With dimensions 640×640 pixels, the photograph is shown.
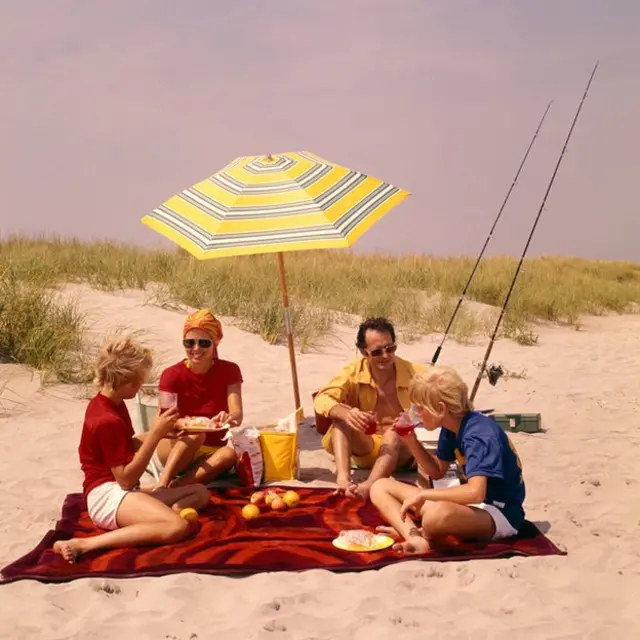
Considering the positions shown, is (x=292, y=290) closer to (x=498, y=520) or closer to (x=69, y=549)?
(x=498, y=520)

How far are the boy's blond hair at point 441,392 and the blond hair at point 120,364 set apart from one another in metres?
1.38

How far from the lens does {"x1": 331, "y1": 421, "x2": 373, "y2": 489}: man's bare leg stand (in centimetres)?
536

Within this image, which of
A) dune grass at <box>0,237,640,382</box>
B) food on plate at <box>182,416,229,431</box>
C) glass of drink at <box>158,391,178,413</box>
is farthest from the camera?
dune grass at <box>0,237,640,382</box>

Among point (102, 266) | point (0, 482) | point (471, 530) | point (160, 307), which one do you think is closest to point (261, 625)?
point (471, 530)

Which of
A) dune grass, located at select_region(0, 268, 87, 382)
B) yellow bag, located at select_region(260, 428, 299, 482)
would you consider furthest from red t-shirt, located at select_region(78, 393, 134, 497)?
dune grass, located at select_region(0, 268, 87, 382)

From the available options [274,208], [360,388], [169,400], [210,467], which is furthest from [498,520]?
[274,208]

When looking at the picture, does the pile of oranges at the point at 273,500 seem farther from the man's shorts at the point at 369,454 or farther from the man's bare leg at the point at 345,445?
the man's shorts at the point at 369,454

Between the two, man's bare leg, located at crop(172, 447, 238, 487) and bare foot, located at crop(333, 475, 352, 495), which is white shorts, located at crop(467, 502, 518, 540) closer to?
bare foot, located at crop(333, 475, 352, 495)

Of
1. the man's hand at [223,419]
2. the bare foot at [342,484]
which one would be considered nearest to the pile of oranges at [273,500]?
the bare foot at [342,484]

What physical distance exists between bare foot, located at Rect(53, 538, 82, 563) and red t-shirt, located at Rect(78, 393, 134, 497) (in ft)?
1.14

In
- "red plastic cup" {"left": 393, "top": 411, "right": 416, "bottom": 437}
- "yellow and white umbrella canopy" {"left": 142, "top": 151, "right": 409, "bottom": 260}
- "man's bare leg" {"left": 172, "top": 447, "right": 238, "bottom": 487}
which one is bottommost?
"man's bare leg" {"left": 172, "top": 447, "right": 238, "bottom": 487}

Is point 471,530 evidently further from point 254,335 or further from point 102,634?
point 254,335

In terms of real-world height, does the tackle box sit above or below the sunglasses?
below

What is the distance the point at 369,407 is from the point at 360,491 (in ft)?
2.27
